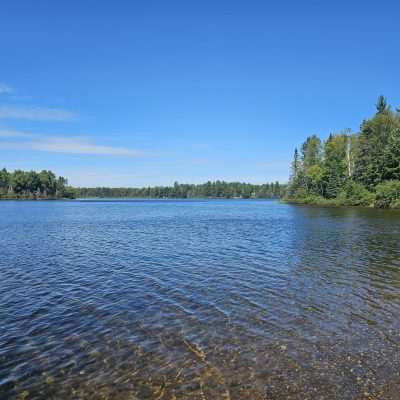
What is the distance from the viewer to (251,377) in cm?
686

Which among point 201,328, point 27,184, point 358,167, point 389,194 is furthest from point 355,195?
point 27,184

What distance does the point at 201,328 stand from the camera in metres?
9.41

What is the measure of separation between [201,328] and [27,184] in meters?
184

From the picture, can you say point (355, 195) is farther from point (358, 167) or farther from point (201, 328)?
point (201, 328)

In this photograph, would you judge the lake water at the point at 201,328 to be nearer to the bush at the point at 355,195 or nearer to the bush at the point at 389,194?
the bush at the point at 389,194

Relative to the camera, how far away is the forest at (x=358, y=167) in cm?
6512

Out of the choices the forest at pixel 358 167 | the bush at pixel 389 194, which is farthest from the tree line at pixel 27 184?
the bush at pixel 389 194

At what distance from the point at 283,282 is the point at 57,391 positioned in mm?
10003

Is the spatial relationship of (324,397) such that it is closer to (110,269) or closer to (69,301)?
(69,301)

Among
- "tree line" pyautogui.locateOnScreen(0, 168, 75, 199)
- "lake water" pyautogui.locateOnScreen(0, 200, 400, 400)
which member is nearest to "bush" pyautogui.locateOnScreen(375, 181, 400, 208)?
"lake water" pyautogui.locateOnScreen(0, 200, 400, 400)

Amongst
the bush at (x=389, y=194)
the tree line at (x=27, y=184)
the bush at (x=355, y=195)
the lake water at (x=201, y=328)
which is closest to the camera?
the lake water at (x=201, y=328)

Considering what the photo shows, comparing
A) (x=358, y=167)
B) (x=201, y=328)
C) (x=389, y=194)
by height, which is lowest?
(x=201, y=328)

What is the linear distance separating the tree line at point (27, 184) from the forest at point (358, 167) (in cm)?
13540

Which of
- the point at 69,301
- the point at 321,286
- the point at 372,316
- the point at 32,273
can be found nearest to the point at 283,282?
the point at 321,286
